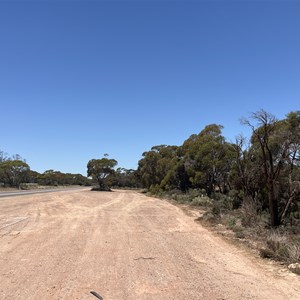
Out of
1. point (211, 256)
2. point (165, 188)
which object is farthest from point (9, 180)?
point (211, 256)

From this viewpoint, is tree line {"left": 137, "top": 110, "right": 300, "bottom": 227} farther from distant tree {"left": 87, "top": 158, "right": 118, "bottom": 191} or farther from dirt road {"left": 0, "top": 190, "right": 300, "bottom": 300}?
distant tree {"left": 87, "top": 158, "right": 118, "bottom": 191}

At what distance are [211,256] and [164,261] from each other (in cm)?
157

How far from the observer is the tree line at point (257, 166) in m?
16.4

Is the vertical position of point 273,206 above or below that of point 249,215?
above

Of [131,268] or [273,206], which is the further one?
[273,206]

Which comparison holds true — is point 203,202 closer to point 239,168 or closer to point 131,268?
point 239,168

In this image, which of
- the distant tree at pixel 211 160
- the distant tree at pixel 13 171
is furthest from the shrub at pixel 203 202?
the distant tree at pixel 13 171

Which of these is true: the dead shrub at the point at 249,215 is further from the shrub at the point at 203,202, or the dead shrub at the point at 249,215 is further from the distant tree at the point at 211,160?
the distant tree at the point at 211,160

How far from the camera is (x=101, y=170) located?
82188 millimetres

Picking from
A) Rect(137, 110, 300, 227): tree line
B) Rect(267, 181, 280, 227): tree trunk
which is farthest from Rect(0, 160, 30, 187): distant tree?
Rect(267, 181, 280, 227): tree trunk

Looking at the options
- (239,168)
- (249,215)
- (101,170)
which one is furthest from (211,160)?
(101,170)

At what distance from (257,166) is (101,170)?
6418cm

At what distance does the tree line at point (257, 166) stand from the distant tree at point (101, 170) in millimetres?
31964

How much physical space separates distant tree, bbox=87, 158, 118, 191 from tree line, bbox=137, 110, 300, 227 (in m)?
32.0
